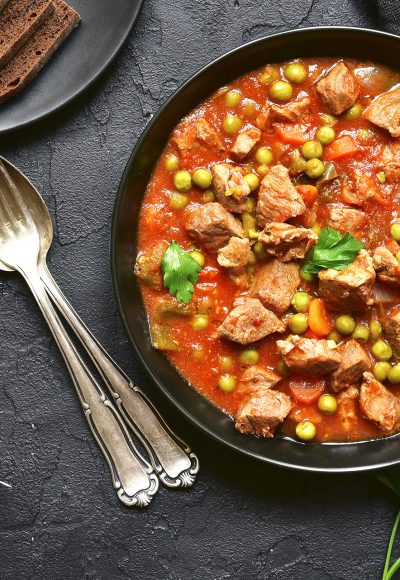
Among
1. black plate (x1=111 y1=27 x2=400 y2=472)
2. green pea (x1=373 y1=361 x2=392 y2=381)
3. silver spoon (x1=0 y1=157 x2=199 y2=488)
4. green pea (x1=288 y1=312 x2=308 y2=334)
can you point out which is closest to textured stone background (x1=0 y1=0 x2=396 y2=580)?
silver spoon (x1=0 y1=157 x2=199 y2=488)

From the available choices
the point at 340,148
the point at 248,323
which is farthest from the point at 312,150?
the point at 248,323

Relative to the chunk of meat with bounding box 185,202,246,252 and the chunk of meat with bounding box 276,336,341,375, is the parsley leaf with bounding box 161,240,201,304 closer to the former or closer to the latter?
the chunk of meat with bounding box 185,202,246,252

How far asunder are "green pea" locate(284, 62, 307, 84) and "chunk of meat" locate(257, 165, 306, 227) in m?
0.71

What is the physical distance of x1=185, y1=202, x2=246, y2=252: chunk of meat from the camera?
15.7ft

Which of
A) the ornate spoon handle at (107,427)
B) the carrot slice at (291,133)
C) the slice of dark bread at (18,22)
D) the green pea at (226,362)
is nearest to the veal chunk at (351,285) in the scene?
the green pea at (226,362)

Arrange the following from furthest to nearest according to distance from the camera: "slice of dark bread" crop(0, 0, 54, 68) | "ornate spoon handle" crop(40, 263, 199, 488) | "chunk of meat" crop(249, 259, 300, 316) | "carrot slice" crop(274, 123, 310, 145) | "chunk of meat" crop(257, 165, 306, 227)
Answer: "slice of dark bread" crop(0, 0, 54, 68)
"ornate spoon handle" crop(40, 263, 199, 488)
"carrot slice" crop(274, 123, 310, 145)
"chunk of meat" crop(249, 259, 300, 316)
"chunk of meat" crop(257, 165, 306, 227)

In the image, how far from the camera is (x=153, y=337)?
501 centimetres

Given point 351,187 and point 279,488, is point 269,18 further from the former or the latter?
point 279,488

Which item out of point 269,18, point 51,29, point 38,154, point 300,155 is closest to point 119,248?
point 38,154

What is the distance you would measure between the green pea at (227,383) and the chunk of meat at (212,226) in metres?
0.96

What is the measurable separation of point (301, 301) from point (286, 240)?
1.63ft

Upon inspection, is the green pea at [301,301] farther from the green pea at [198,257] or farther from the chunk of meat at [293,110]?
the chunk of meat at [293,110]

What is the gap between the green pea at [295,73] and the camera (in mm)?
4996

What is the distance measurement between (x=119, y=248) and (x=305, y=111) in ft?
5.72
